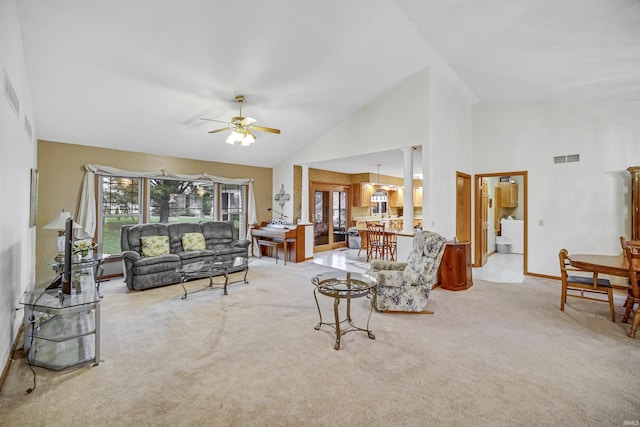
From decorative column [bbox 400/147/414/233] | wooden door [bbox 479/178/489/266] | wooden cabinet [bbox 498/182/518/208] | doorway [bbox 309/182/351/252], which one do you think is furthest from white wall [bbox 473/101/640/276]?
doorway [bbox 309/182/351/252]

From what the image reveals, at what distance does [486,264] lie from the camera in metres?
6.91

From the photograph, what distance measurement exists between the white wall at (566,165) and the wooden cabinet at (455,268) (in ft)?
6.47

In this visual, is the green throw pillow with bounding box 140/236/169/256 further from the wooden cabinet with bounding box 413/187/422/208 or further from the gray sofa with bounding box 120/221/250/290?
the wooden cabinet with bounding box 413/187/422/208

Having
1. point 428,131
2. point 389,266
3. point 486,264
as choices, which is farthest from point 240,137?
point 486,264

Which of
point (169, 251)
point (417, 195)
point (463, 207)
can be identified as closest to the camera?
point (169, 251)

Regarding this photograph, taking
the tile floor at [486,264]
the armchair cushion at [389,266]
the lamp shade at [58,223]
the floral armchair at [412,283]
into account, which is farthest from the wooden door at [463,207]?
the lamp shade at [58,223]

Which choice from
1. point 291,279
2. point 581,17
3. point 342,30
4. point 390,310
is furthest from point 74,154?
point 581,17

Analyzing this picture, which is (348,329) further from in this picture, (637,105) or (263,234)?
(637,105)

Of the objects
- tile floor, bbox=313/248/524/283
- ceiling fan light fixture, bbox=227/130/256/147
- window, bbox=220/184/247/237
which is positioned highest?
ceiling fan light fixture, bbox=227/130/256/147

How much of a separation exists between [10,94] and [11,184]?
0.78 meters

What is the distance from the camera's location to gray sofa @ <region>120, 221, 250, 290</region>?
4.70 m

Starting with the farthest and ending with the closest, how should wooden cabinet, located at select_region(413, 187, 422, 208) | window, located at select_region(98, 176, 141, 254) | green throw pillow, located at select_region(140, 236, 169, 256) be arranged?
1. wooden cabinet, located at select_region(413, 187, 422, 208)
2. window, located at select_region(98, 176, 141, 254)
3. green throw pillow, located at select_region(140, 236, 169, 256)

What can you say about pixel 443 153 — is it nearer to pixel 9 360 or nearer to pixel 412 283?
pixel 412 283

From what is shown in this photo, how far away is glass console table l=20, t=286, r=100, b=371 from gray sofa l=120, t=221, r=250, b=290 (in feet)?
5.29
